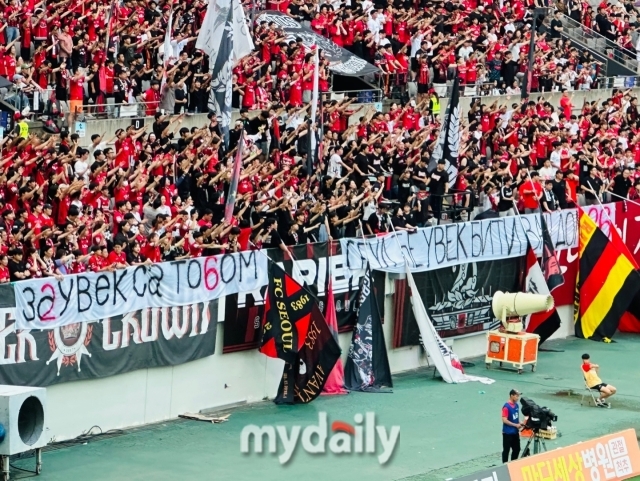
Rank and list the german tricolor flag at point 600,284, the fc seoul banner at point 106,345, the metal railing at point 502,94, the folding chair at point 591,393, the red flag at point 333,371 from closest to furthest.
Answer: the fc seoul banner at point 106,345
the red flag at point 333,371
the folding chair at point 591,393
the german tricolor flag at point 600,284
the metal railing at point 502,94

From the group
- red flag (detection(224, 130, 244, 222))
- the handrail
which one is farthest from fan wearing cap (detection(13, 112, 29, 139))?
the handrail

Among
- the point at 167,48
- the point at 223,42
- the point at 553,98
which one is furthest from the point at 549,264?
the point at 553,98

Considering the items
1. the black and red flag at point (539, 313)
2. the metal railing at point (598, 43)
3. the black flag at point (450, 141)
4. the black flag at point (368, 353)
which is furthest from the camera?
the metal railing at point (598, 43)

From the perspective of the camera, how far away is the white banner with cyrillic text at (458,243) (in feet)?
95.9

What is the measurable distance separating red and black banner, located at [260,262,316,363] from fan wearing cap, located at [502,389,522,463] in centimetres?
459

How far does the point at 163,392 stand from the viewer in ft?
83.5

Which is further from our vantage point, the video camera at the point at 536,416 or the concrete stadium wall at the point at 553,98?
the concrete stadium wall at the point at 553,98

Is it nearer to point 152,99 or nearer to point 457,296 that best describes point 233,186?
point 152,99

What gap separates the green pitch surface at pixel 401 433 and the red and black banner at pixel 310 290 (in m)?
1.28

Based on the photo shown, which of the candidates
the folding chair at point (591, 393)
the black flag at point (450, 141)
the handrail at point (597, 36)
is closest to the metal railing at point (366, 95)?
the black flag at point (450, 141)

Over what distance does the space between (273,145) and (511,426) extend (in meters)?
10.2

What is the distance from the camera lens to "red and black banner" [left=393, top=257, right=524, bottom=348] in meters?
30.1

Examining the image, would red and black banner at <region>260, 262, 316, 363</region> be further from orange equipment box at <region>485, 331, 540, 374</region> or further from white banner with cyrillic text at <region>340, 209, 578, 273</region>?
orange equipment box at <region>485, 331, 540, 374</region>

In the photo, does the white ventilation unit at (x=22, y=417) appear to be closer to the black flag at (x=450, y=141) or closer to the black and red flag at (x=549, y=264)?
the black flag at (x=450, y=141)
